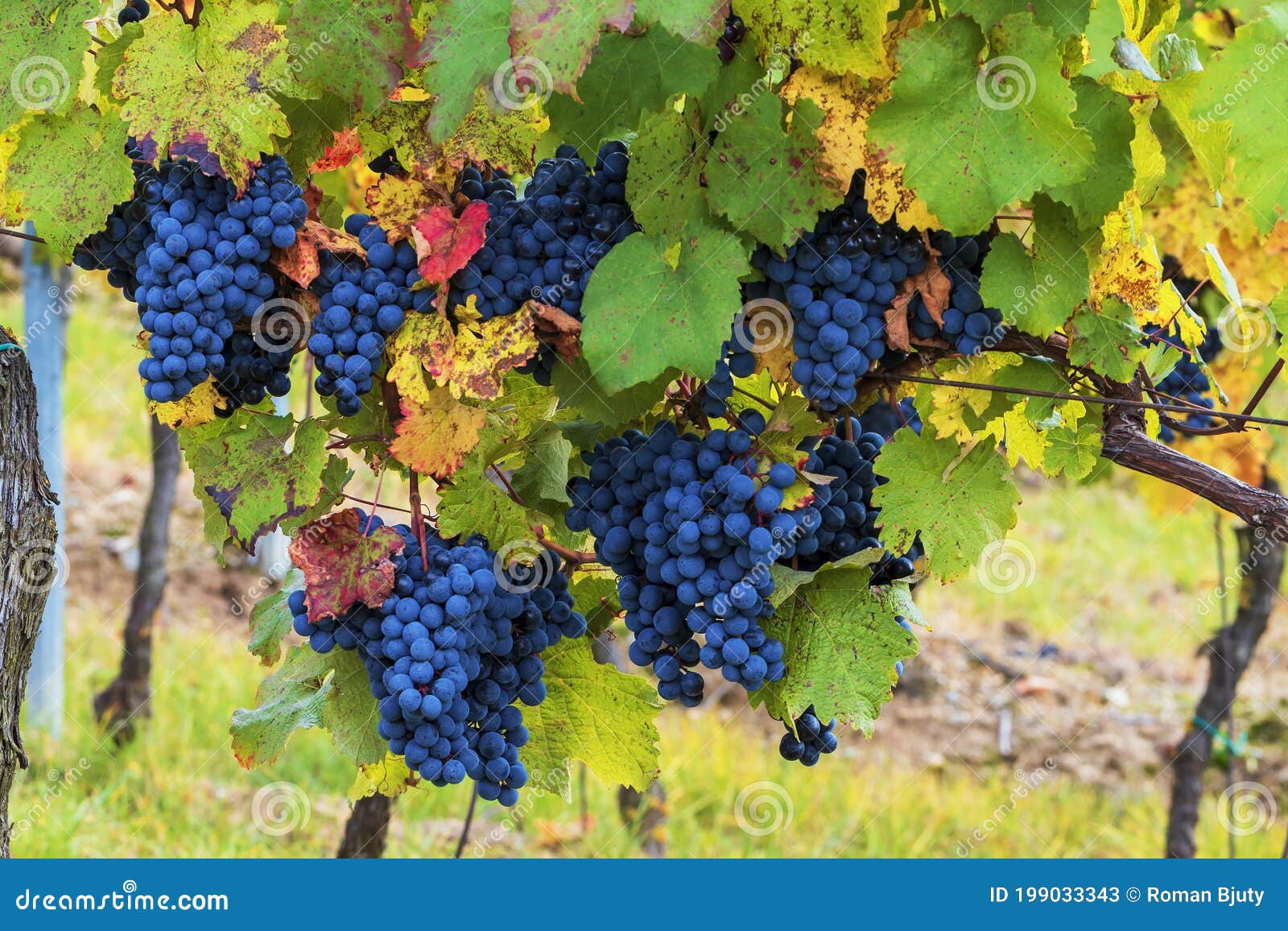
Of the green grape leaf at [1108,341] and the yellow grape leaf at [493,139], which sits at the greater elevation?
the yellow grape leaf at [493,139]

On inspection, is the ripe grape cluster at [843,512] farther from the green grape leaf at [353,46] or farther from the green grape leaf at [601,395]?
the green grape leaf at [353,46]

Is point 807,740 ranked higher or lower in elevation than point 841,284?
lower

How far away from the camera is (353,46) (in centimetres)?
133

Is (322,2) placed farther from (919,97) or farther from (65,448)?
(65,448)

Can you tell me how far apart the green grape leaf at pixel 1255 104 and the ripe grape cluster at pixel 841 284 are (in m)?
0.34

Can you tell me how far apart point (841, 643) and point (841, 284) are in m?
0.44

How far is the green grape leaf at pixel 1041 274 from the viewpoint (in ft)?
4.29

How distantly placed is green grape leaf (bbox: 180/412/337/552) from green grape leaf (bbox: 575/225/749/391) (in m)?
0.39

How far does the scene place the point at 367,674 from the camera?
5.17 feet

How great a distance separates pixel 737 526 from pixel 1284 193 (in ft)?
2.24

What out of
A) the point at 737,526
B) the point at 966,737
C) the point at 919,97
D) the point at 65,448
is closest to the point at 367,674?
the point at 737,526

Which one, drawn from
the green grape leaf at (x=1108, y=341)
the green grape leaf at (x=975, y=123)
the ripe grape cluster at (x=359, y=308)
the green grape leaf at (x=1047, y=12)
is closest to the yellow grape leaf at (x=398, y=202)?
the ripe grape cluster at (x=359, y=308)

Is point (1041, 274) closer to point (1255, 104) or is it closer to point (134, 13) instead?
point (1255, 104)

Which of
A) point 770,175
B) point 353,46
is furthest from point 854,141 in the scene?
point 353,46
